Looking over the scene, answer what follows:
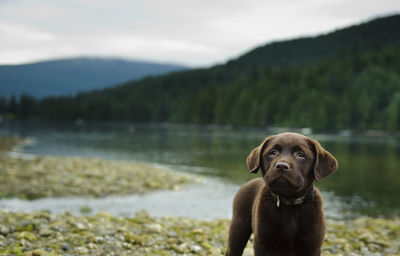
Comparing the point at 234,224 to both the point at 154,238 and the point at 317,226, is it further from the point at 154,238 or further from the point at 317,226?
the point at 154,238

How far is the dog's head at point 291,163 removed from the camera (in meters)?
3.95

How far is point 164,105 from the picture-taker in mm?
193250

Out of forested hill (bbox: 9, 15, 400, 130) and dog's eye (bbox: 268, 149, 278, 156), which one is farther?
forested hill (bbox: 9, 15, 400, 130)

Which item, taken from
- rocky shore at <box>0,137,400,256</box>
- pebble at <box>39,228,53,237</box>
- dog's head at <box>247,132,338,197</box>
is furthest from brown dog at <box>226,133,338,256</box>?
pebble at <box>39,228,53,237</box>

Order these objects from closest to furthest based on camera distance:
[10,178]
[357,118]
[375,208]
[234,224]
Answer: [234,224], [375,208], [10,178], [357,118]

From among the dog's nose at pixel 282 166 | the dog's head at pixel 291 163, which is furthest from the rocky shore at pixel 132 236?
the dog's nose at pixel 282 166

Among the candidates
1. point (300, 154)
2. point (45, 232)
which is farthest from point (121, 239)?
point (300, 154)

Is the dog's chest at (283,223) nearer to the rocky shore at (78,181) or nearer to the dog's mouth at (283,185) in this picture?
the dog's mouth at (283,185)

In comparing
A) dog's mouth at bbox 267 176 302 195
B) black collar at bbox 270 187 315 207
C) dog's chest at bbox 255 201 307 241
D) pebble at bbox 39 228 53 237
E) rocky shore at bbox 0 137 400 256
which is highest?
dog's mouth at bbox 267 176 302 195

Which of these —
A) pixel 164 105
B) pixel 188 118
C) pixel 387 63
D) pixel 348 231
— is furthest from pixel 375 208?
pixel 164 105

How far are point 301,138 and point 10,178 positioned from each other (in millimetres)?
20111

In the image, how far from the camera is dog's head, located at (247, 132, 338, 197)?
155 inches

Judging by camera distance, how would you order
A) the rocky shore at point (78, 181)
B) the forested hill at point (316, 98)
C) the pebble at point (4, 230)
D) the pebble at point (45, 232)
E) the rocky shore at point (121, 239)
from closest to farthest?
the rocky shore at point (121, 239) → the pebble at point (4, 230) → the pebble at point (45, 232) → the rocky shore at point (78, 181) → the forested hill at point (316, 98)

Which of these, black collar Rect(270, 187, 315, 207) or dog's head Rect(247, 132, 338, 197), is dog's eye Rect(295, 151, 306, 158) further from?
black collar Rect(270, 187, 315, 207)
